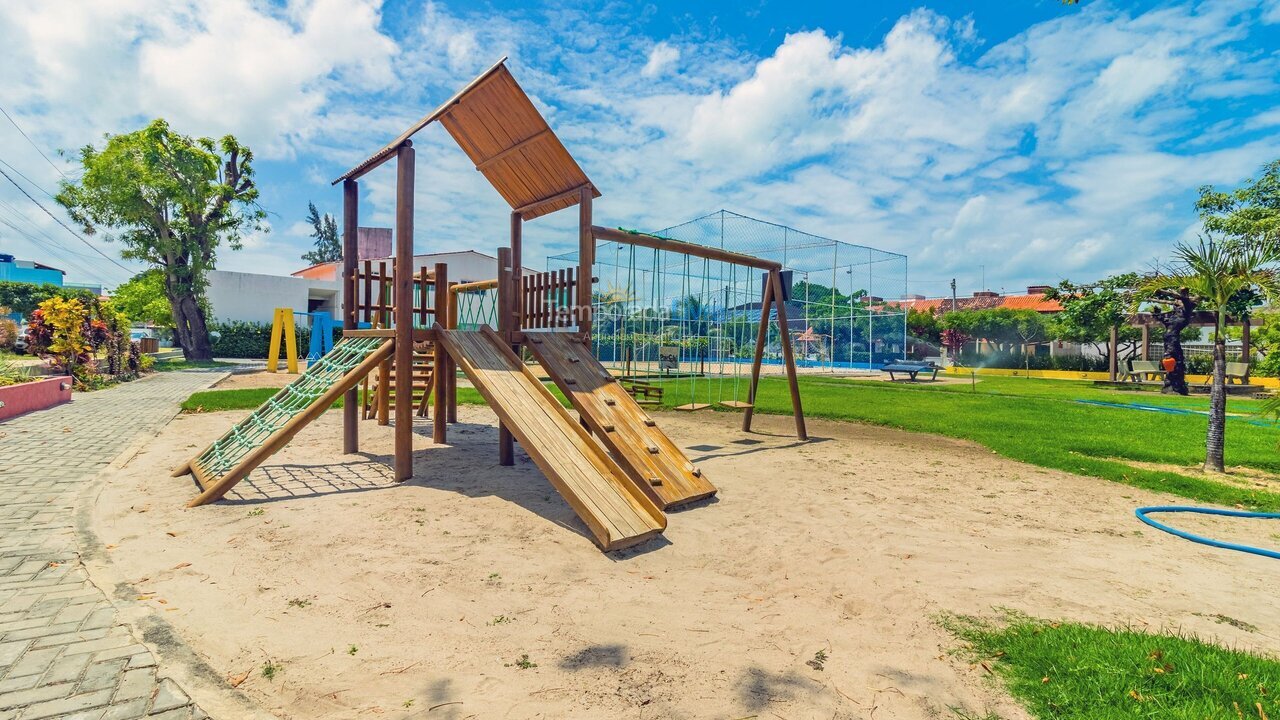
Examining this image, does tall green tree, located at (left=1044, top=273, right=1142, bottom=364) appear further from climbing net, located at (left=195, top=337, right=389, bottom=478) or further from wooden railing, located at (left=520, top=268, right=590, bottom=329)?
climbing net, located at (left=195, top=337, right=389, bottom=478)

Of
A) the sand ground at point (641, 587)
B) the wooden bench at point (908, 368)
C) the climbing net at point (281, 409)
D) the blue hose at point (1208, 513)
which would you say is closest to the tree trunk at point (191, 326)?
the sand ground at point (641, 587)

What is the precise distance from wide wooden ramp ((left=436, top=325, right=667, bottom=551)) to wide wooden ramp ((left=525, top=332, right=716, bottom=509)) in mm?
329

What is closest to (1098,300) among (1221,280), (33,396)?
(1221,280)

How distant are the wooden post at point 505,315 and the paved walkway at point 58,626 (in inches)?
139

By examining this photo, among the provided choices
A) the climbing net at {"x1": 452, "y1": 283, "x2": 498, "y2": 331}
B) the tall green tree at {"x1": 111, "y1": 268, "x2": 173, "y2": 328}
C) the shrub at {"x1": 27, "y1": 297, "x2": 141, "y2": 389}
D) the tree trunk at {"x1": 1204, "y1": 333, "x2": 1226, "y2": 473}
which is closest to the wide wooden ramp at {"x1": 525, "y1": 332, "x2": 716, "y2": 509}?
the climbing net at {"x1": 452, "y1": 283, "x2": 498, "y2": 331}

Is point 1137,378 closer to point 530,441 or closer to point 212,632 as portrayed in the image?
point 530,441

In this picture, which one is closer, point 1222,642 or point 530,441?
point 1222,642

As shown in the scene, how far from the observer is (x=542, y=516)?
4848mm

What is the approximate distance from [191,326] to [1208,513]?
32.0 m

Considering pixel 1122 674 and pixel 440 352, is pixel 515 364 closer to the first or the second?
pixel 440 352

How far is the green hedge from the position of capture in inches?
1186

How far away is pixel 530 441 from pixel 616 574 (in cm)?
155

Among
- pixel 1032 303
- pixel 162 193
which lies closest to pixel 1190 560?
pixel 162 193

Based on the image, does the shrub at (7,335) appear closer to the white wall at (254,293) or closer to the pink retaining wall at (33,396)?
the white wall at (254,293)
